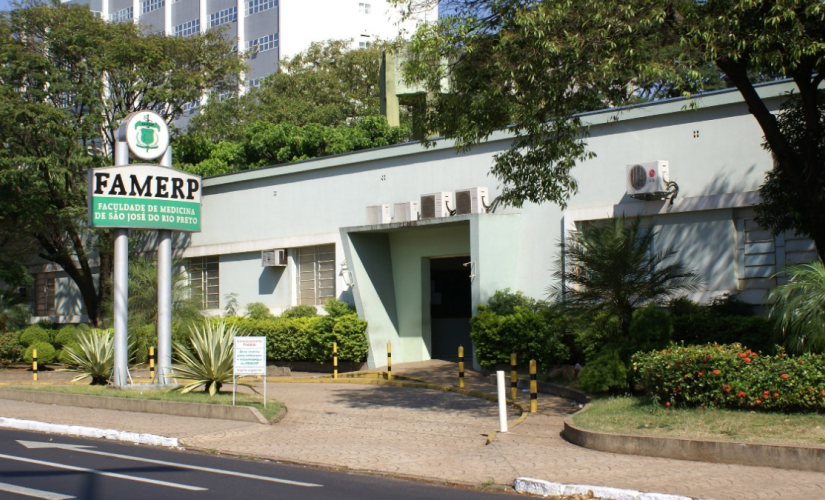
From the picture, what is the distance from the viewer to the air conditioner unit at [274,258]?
88.8ft

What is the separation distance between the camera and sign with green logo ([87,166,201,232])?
18.7m

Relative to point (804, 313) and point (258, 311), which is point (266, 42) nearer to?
point (258, 311)

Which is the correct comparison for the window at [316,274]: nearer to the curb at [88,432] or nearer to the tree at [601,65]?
the tree at [601,65]

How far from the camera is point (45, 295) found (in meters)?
37.7

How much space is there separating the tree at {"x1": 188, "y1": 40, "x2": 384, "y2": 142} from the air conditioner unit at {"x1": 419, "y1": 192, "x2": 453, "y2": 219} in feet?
78.5

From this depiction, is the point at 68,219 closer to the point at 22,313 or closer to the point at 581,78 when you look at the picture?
the point at 22,313

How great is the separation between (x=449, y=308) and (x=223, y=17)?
45791 mm

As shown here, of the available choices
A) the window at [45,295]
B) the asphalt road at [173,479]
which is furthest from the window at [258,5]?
Result: the asphalt road at [173,479]

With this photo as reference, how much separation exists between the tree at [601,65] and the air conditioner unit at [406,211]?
747 cm

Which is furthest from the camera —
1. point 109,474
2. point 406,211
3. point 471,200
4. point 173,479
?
point 406,211

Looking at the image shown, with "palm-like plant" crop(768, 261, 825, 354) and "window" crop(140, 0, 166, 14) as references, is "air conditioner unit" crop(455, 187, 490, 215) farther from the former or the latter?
"window" crop(140, 0, 166, 14)

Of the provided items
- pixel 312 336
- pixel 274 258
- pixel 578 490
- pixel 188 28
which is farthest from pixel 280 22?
pixel 578 490

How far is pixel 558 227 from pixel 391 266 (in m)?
6.03

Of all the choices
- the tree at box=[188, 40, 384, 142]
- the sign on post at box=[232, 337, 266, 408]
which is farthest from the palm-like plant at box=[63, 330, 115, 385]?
the tree at box=[188, 40, 384, 142]
